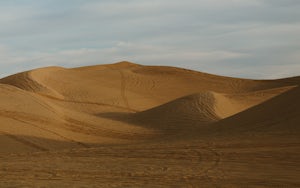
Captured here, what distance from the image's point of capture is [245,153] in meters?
15.0

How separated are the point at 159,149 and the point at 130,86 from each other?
31730 millimetres

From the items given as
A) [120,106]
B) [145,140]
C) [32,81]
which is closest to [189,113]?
[145,140]

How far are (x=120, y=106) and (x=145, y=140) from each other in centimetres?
1421

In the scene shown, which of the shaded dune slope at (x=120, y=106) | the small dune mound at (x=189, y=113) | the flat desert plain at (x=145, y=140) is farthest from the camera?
the small dune mound at (x=189, y=113)

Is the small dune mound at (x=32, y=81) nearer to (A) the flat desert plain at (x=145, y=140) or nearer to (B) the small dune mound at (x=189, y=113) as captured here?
(A) the flat desert plain at (x=145, y=140)

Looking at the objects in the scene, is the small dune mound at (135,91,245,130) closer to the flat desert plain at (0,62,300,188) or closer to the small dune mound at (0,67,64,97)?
the flat desert plain at (0,62,300,188)

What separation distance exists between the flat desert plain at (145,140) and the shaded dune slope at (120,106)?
7 cm

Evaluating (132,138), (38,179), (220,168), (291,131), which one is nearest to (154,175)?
(220,168)

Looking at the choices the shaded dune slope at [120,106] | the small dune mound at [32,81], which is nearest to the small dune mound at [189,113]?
the shaded dune slope at [120,106]

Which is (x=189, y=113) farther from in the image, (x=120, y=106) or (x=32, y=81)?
(x=32, y=81)

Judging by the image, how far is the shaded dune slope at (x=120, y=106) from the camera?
909 inches

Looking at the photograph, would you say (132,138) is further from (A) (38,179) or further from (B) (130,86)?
(B) (130,86)

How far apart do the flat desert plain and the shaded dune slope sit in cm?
7

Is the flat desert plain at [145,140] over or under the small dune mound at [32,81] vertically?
under
